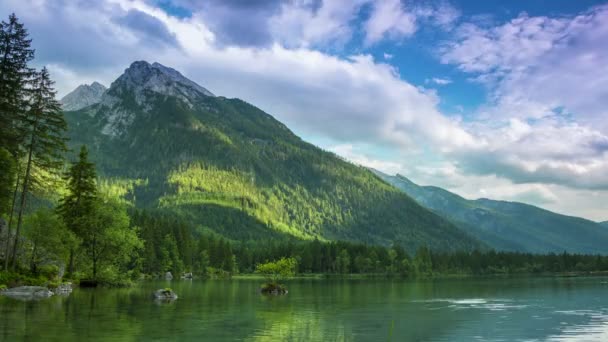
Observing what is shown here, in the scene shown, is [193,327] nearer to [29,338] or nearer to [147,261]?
[29,338]

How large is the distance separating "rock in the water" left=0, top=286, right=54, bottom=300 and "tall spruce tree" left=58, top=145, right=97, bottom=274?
2496 cm

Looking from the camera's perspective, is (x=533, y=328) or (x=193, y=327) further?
(x=533, y=328)

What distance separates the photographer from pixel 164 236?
565 feet

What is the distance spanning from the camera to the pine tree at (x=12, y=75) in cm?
6384

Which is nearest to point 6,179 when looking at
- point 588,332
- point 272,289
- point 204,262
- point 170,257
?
point 272,289

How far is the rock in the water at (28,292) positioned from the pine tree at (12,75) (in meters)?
17.6

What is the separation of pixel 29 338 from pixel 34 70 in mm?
46201

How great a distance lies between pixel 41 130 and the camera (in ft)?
222

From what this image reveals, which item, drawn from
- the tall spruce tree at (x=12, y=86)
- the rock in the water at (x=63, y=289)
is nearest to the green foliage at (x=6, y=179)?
the tall spruce tree at (x=12, y=86)

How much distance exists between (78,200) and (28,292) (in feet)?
102

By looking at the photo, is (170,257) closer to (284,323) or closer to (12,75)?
(12,75)

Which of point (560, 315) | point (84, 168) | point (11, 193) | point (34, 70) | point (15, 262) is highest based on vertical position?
point (34, 70)

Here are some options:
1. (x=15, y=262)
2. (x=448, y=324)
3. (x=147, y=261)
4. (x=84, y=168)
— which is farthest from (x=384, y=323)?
(x=147, y=261)

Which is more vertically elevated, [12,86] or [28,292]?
[12,86]
